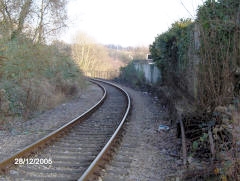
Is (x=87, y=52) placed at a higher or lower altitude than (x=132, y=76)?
higher

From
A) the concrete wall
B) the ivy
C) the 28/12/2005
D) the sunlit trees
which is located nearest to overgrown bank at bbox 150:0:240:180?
the 28/12/2005

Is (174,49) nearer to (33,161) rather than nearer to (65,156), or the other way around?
(65,156)

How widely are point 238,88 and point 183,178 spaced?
3479 mm

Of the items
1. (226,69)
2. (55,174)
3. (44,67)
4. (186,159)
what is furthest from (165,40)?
(55,174)

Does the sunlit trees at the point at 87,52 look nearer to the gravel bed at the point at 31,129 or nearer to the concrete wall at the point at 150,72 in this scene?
the concrete wall at the point at 150,72

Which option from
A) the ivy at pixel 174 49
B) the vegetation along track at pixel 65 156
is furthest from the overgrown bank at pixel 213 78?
the ivy at pixel 174 49

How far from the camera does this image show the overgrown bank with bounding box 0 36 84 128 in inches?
488

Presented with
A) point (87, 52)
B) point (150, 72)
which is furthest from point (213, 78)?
point (87, 52)

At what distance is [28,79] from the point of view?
1466 cm

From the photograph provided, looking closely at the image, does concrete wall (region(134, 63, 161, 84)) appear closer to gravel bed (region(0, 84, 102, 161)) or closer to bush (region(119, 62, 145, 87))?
bush (region(119, 62, 145, 87))

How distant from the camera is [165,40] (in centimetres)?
1944

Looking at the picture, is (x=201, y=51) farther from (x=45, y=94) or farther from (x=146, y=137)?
(x=45, y=94)

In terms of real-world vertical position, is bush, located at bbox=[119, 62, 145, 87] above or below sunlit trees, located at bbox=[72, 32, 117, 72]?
below

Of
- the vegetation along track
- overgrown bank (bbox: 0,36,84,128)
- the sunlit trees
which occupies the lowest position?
the vegetation along track
